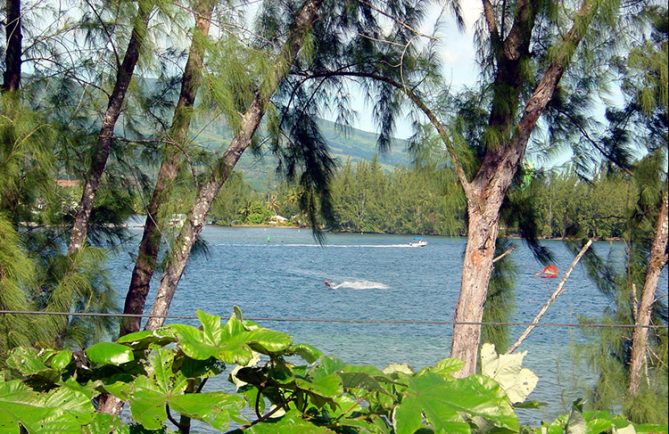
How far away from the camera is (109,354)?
3.78 feet

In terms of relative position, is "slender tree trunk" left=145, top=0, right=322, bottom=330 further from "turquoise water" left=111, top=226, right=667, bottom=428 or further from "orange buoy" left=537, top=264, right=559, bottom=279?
"orange buoy" left=537, top=264, right=559, bottom=279

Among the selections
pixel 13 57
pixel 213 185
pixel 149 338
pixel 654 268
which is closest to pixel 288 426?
pixel 149 338

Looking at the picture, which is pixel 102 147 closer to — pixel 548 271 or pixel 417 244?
pixel 548 271

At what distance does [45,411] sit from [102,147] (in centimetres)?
355

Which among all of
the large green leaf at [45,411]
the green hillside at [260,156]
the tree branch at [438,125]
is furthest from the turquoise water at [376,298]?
the tree branch at [438,125]

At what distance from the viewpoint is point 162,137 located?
4.47m

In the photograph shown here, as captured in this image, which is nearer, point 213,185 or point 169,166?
point 213,185

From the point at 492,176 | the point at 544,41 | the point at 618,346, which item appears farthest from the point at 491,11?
the point at 618,346

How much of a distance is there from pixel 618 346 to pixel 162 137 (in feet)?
10.5

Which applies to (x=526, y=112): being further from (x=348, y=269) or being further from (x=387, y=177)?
(x=348, y=269)

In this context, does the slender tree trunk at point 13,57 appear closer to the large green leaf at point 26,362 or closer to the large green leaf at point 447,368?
the large green leaf at point 26,362

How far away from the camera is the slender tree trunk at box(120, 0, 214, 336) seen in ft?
12.9

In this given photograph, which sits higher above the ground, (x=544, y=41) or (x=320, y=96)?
(x=544, y=41)

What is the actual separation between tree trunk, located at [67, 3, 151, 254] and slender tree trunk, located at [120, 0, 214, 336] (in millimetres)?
280
